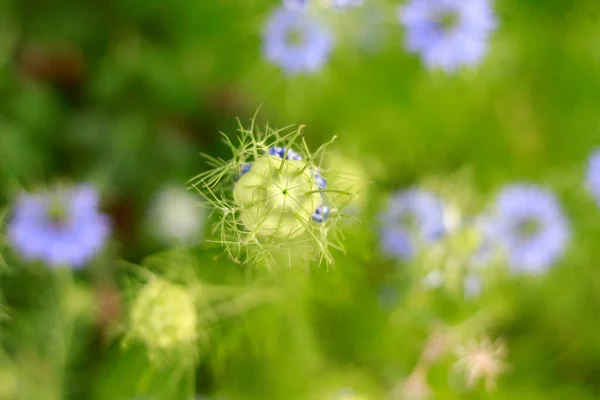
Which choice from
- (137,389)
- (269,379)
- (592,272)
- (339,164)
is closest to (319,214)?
(339,164)

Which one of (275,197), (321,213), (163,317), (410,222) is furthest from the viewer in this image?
(410,222)

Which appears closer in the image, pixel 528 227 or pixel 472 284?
pixel 472 284

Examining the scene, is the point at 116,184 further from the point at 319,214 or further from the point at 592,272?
the point at 592,272

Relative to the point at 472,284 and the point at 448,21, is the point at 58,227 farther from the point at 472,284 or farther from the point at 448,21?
the point at 448,21

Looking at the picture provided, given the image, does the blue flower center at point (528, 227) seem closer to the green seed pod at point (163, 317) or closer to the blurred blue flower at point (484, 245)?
the blurred blue flower at point (484, 245)

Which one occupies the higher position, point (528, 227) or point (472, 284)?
point (528, 227)

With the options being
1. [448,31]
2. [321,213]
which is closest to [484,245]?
[448,31]

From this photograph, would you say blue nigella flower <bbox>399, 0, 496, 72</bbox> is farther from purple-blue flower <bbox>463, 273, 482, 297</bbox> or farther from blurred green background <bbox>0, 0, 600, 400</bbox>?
purple-blue flower <bbox>463, 273, 482, 297</bbox>
